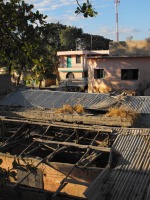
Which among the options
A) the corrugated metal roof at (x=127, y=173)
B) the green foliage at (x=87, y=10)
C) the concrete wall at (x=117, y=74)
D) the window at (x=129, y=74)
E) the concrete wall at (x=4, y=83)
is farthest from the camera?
the window at (x=129, y=74)

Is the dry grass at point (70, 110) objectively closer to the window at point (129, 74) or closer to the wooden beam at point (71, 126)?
the wooden beam at point (71, 126)

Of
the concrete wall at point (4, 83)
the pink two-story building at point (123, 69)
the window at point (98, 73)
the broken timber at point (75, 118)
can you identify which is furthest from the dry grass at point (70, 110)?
the window at point (98, 73)

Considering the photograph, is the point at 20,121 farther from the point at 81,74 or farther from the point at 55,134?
the point at 81,74

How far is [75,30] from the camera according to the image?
2135 inches

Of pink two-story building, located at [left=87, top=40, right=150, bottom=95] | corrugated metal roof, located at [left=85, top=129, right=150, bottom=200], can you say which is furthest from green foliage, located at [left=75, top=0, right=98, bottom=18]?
pink two-story building, located at [left=87, top=40, right=150, bottom=95]

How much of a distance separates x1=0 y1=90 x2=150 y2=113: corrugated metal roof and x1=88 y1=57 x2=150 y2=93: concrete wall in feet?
24.7

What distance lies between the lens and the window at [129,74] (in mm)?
22538

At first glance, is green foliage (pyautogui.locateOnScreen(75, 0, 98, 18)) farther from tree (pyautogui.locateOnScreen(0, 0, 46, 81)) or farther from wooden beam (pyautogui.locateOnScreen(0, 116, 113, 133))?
wooden beam (pyautogui.locateOnScreen(0, 116, 113, 133))

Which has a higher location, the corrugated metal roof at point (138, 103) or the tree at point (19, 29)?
the tree at point (19, 29)

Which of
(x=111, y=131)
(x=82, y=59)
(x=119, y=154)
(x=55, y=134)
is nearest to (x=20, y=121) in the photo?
(x=55, y=134)

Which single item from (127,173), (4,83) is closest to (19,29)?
(127,173)

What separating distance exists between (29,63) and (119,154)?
5629mm

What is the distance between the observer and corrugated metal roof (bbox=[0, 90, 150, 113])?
47.0ft

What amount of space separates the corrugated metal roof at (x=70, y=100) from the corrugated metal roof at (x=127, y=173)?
153 inches
